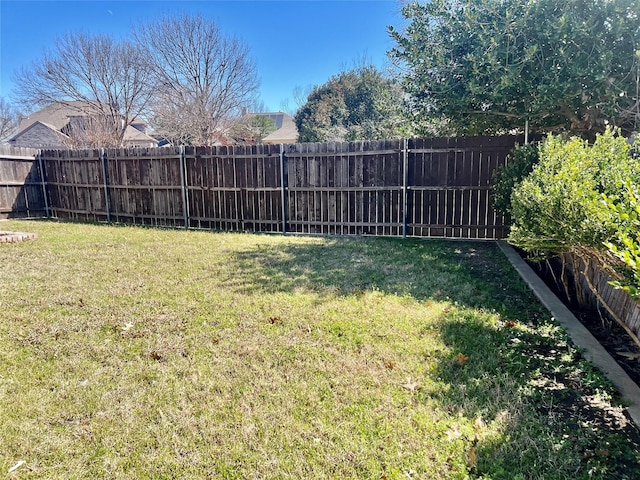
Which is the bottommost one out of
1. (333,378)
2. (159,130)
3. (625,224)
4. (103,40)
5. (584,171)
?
(333,378)

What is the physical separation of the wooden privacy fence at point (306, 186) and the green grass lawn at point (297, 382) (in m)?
2.82

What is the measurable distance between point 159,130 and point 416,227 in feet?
65.3

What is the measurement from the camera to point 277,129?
1256 inches

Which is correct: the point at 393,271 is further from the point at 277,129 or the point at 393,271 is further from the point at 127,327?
the point at 277,129

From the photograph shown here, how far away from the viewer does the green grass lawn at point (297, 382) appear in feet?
5.82

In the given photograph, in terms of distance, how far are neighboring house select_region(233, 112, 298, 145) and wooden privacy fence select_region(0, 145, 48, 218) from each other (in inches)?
566

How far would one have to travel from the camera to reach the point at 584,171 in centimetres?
287

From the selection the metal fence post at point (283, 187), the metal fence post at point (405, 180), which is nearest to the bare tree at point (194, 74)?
the metal fence post at point (283, 187)

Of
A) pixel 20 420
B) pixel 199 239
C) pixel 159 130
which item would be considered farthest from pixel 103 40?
pixel 20 420

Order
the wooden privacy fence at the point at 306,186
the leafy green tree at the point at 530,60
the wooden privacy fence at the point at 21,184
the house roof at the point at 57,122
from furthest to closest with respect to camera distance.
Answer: the house roof at the point at 57,122 < the wooden privacy fence at the point at 21,184 < the wooden privacy fence at the point at 306,186 < the leafy green tree at the point at 530,60

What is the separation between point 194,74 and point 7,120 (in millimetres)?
19536

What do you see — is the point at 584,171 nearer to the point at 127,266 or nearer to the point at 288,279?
the point at 288,279

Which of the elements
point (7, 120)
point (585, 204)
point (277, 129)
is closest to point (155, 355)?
point (585, 204)

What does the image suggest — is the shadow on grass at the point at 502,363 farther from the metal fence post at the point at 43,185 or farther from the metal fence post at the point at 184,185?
the metal fence post at the point at 43,185
